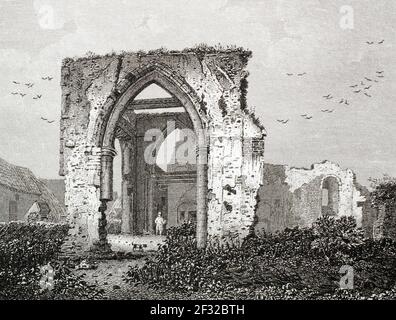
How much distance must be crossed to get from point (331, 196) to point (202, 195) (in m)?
4.24

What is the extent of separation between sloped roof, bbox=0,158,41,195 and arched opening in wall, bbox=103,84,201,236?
2.74 m

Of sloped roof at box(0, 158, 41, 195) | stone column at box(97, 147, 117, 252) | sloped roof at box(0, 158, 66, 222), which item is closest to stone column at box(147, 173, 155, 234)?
sloped roof at box(0, 158, 66, 222)

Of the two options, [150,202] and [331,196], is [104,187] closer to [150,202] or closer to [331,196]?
[331,196]

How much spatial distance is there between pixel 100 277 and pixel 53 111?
3114 millimetres

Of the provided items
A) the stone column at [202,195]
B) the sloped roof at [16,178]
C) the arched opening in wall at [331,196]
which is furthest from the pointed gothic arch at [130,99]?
the arched opening in wall at [331,196]

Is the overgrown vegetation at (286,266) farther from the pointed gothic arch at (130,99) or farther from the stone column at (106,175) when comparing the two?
the stone column at (106,175)

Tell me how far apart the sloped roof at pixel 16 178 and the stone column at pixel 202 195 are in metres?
3.26

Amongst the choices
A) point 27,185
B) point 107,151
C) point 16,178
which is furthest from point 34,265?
point 27,185

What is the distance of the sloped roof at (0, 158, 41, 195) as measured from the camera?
1041cm

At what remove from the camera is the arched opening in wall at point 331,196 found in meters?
10.1

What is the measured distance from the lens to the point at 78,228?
9.64 metres
